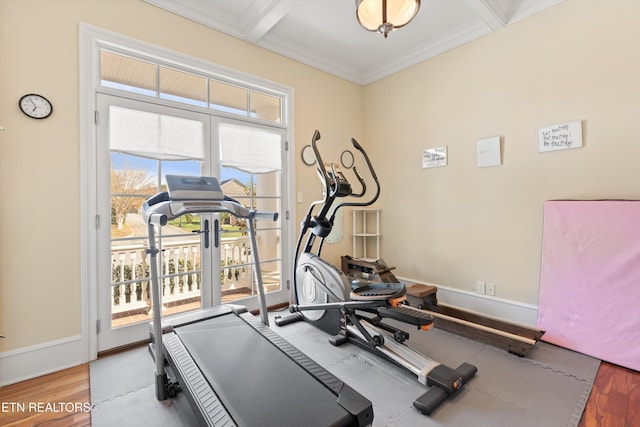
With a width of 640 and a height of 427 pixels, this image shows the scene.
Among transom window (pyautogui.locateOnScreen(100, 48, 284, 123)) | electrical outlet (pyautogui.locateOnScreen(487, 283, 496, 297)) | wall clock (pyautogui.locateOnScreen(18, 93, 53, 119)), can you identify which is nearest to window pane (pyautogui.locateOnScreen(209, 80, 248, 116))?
transom window (pyautogui.locateOnScreen(100, 48, 284, 123))

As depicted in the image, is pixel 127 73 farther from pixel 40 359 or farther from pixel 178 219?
pixel 40 359

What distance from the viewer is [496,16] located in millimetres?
2799

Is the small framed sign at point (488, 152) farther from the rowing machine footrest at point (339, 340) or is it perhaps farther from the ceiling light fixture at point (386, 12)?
the rowing machine footrest at point (339, 340)

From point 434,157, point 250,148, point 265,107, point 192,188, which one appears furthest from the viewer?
point 434,157

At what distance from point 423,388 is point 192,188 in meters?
2.07

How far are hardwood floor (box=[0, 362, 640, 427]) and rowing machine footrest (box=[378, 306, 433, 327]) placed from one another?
929mm

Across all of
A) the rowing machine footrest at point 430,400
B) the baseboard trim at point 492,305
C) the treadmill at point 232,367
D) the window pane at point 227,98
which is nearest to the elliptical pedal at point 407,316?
the rowing machine footrest at point 430,400

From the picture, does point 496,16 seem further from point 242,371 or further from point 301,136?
point 242,371

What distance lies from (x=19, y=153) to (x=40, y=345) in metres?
1.40

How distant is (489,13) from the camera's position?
2.74 m

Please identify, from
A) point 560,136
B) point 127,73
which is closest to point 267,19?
point 127,73

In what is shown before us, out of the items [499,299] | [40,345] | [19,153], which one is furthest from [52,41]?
[499,299]

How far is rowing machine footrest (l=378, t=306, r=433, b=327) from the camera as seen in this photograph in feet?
6.86

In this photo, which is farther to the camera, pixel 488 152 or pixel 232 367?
pixel 488 152
